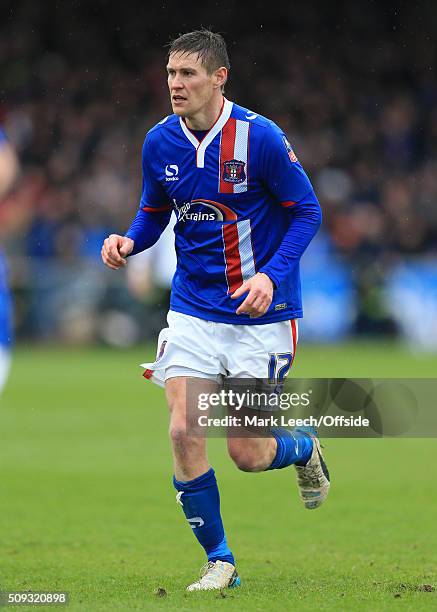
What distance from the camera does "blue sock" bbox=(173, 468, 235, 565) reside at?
17.7 feet

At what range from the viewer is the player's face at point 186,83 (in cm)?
539

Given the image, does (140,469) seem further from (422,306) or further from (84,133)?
(84,133)

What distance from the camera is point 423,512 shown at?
23.9 ft

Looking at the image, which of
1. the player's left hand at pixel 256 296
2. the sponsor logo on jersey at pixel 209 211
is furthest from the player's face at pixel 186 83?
the player's left hand at pixel 256 296

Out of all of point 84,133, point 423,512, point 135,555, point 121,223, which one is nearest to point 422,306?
point 121,223

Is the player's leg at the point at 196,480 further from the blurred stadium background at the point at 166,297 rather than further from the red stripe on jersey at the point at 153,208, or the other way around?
the red stripe on jersey at the point at 153,208

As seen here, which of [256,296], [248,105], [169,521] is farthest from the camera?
[248,105]

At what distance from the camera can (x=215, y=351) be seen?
5520 mm

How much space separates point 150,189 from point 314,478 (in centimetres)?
167

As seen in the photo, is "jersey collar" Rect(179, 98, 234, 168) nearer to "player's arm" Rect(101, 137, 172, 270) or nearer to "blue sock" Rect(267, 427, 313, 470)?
"player's arm" Rect(101, 137, 172, 270)

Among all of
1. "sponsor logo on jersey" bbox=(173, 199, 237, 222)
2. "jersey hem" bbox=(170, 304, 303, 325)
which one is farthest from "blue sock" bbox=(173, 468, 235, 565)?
"sponsor logo on jersey" bbox=(173, 199, 237, 222)

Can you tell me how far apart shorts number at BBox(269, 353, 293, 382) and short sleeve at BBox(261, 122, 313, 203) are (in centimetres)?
73
